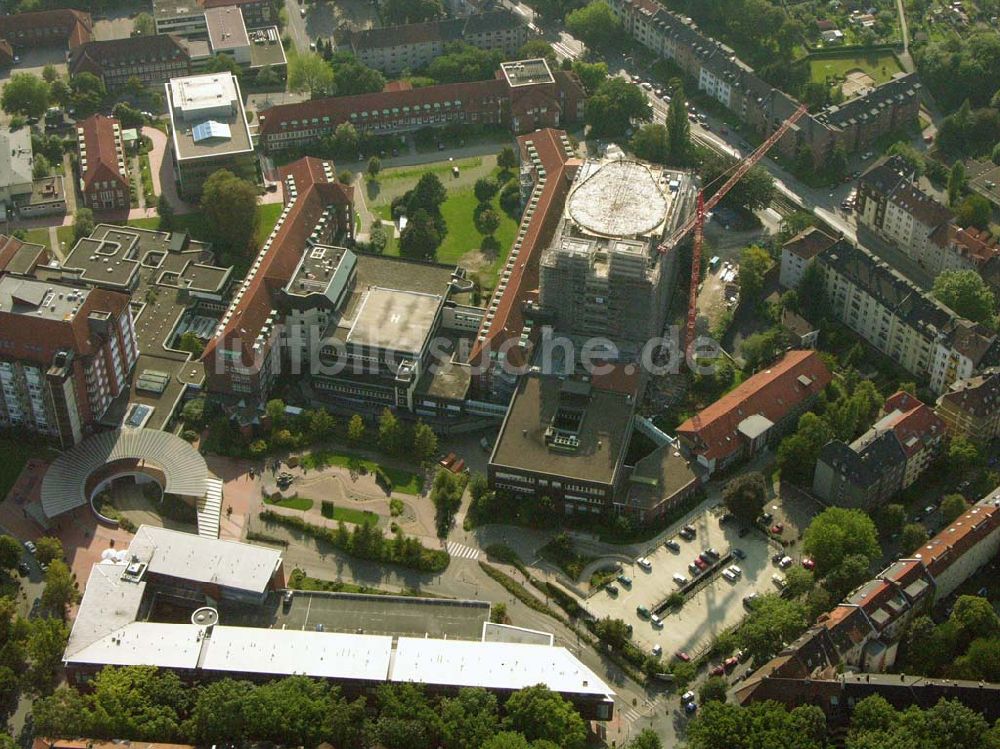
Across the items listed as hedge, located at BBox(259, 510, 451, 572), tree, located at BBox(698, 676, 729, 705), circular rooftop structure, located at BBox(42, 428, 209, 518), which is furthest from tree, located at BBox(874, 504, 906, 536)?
circular rooftop structure, located at BBox(42, 428, 209, 518)

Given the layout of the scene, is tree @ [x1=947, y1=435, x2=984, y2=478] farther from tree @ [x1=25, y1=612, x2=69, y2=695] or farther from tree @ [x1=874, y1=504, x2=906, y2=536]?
tree @ [x1=25, y1=612, x2=69, y2=695]

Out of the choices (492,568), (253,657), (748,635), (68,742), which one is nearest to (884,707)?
(748,635)

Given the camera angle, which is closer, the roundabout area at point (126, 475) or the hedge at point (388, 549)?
the hedge at point (388, 549)

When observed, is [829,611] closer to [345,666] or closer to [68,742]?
[345,666]

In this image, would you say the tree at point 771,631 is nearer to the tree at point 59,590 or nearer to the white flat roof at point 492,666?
the white flat roof at point 492,666

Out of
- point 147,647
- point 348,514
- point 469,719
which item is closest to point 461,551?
point 348,514

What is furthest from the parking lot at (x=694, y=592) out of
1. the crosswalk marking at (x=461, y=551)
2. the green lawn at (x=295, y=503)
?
the green lawn at (x=295, y=503)

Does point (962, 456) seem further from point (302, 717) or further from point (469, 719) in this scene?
point (302, 717)
